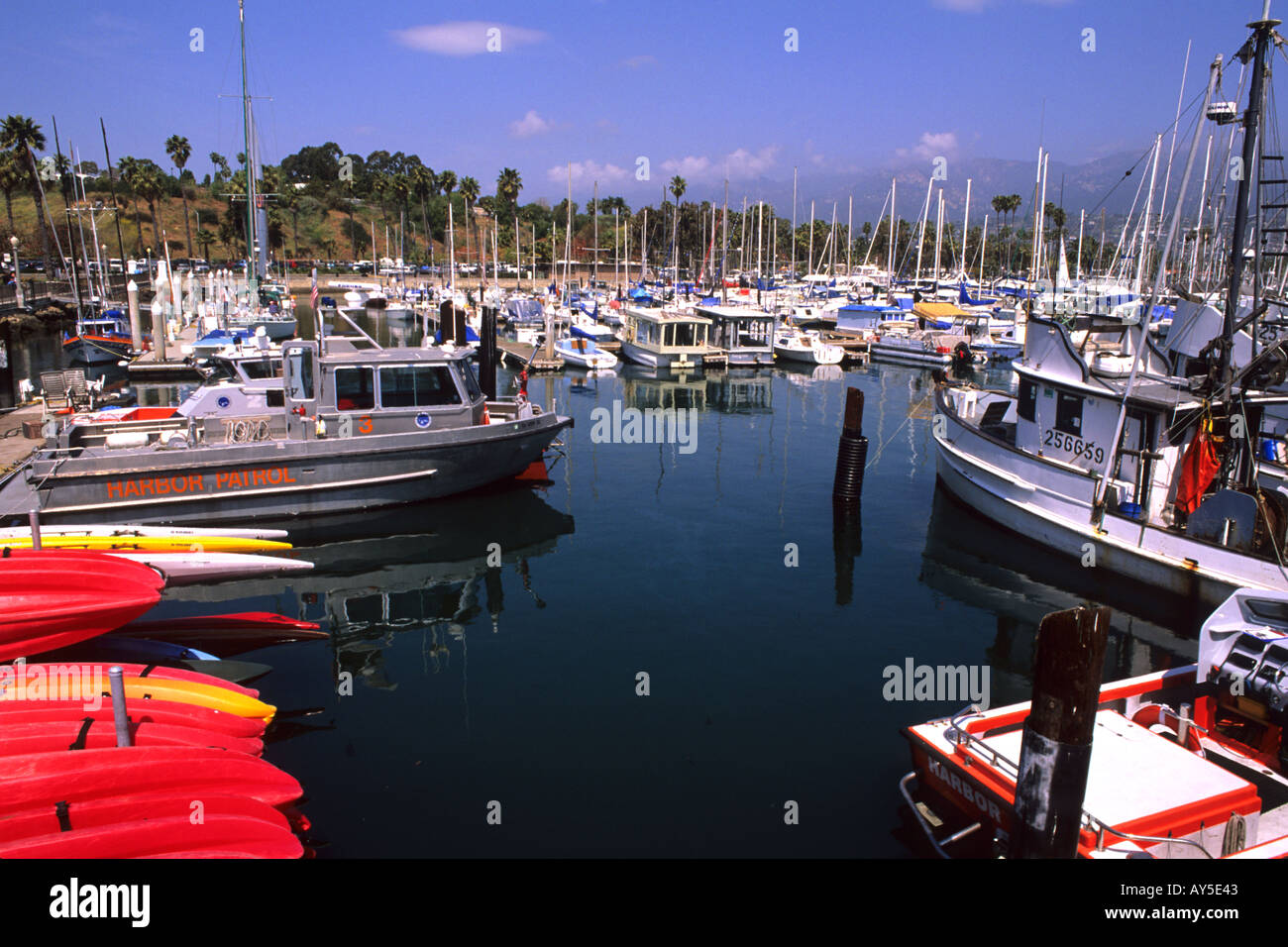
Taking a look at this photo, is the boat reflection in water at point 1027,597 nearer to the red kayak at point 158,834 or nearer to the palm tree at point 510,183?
the red kayak at point 158,834

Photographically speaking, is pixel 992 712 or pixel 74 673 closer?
pixel 992 712

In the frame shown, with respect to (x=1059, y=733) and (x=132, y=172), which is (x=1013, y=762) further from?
(x=132, y=172)

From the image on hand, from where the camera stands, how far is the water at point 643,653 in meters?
9.87

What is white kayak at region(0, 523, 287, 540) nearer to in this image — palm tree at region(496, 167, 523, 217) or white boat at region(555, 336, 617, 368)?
white boat at region(555, 336, 617, 368)

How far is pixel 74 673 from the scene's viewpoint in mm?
10297

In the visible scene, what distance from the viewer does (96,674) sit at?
34.2ft

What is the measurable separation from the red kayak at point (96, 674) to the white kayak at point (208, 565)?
8.80 feet

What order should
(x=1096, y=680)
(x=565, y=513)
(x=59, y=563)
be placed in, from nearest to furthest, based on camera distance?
(x=1096, y=680)
(x=59, y=563)
(x=565, y=513)

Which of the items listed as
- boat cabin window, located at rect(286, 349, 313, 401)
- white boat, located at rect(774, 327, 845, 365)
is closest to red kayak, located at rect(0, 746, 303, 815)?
boat cabin window, located at rect(286, 349, 313, 401)

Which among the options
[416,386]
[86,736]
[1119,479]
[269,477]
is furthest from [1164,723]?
[269,477]

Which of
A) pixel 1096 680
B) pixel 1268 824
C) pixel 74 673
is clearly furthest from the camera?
pixel 74 673
